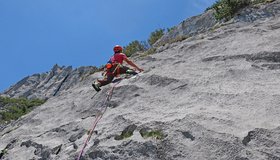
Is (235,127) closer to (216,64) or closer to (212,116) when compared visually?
(212,116)

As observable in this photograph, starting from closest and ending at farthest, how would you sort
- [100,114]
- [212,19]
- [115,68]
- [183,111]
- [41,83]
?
[183,111]
[100,114]
[115,68]
[212,19]
[41,83]

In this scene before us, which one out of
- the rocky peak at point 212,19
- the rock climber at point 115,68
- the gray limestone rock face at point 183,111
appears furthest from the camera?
the rocky peak at point 212,19

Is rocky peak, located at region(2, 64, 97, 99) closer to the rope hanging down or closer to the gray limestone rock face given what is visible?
the gray limestone rock face

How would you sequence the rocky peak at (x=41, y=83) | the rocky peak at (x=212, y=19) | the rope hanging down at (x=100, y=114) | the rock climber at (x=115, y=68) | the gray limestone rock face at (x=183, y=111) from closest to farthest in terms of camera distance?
the gray limestone rock face at (x=183, y=111)
the rope hanging down at (x=100, y=114)
the rock climber at (x=115, y=68)
the rocky peak at (x=212, y=19)
the rocky peak at (x=41, y=83)

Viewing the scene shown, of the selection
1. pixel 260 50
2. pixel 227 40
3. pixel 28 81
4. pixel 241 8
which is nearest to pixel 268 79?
pixel 260 50

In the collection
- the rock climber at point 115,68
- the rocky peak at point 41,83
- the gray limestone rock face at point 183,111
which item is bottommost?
the gray limestone rock face at point 183,111

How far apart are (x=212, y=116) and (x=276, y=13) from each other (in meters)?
9.05

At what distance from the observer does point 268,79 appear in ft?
38.6

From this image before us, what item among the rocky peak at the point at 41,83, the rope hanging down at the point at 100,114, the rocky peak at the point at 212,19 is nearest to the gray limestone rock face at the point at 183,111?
the rope hanging down at the point at 100,114

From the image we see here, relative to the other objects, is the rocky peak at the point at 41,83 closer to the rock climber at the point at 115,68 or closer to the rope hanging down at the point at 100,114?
the rock climber at the point at 115,68

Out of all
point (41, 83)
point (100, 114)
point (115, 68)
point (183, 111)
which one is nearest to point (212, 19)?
point (115, 68)

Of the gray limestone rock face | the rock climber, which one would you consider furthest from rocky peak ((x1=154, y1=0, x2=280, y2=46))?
the rock climber

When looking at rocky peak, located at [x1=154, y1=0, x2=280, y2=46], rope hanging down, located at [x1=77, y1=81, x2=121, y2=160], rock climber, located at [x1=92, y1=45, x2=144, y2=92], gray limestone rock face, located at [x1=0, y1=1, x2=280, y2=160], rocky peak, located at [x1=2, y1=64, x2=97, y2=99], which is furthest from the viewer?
rocky peak, located at [x1=2, y1=64, x2=97, y2=99]

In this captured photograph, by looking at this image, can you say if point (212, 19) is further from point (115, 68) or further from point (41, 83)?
point (41, 83)
